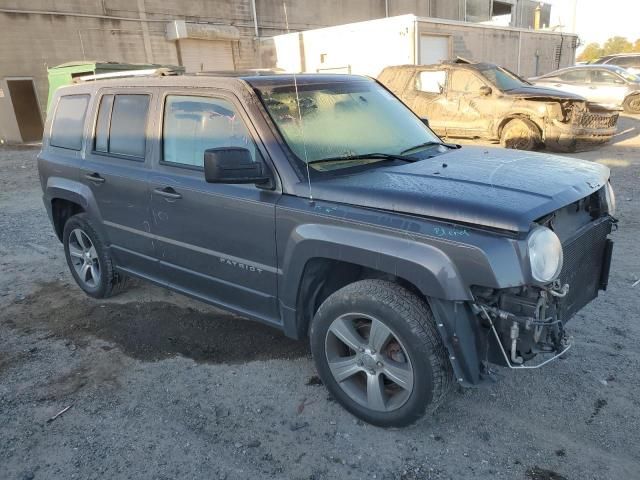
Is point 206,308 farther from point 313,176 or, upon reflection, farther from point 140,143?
point 313,176

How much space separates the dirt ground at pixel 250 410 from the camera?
8.79ft

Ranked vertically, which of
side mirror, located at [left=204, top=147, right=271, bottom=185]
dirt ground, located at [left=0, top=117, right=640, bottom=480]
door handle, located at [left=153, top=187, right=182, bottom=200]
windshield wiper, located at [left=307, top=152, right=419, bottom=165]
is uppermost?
side mirror, located at [left=204, top=147, right=271, bottom=185]

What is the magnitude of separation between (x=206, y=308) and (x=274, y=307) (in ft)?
4.88

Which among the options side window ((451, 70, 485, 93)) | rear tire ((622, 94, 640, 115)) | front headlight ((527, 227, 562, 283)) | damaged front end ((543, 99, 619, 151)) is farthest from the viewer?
rear tire ((622, 94, 640, 115))

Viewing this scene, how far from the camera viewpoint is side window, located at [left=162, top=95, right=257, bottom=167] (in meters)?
3.27

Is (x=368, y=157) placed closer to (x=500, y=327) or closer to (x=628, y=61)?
(x=500, y=327)

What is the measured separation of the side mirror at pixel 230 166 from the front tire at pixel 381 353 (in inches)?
32.7

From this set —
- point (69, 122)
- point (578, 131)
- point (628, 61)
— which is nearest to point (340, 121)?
point (69, 122)

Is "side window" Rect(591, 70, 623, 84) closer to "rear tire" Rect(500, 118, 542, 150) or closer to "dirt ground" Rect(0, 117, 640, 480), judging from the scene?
"rear tire" Rect(500, 118, 542, 150)

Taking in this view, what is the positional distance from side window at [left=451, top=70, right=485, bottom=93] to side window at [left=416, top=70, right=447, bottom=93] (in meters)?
0.21

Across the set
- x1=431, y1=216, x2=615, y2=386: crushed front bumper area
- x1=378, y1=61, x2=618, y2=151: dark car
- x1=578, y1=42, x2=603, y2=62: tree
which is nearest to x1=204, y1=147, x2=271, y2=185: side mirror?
x1=431, y1=216, x2=615, y2=386: crushed front bumper area

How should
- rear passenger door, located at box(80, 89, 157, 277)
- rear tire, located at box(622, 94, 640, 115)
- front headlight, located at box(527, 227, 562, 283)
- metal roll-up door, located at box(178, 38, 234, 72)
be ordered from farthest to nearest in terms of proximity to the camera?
metal roll-up door, located at box(178, 38, 234, 72) → rear tire, located at box(622, 94, 640, 115) → rear passenger door, located at box(80, 89, 157, 277) → front headlight, located at box(527, 227, 562, 283)

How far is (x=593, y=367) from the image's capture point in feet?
11.1

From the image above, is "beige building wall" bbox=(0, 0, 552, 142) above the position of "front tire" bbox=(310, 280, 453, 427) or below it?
above
